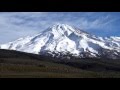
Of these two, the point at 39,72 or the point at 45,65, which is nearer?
the point at 39,72
